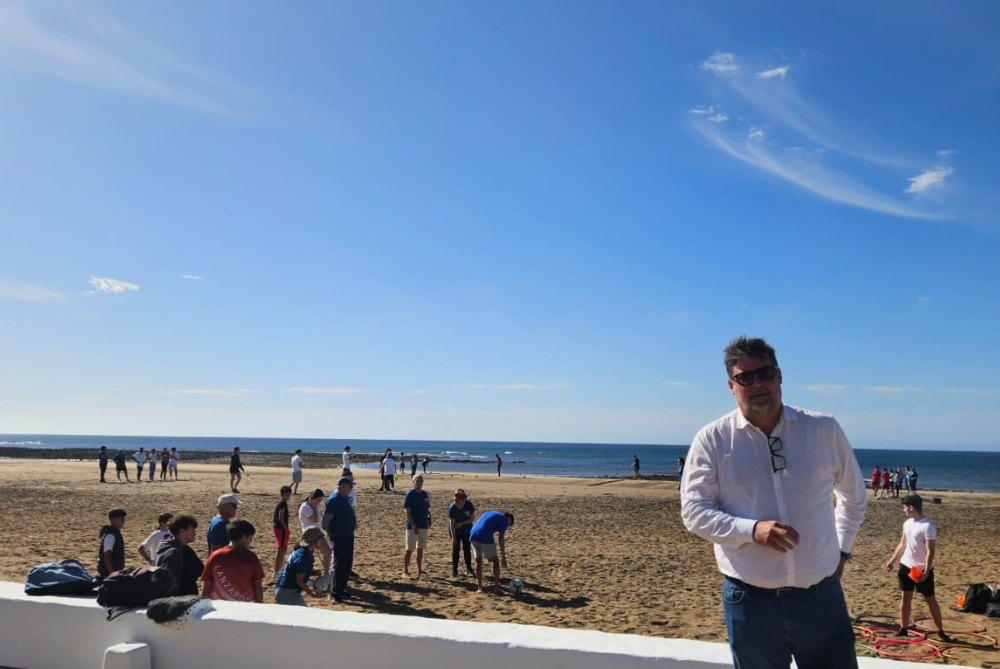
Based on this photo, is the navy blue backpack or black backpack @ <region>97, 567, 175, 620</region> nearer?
black backpack @ <region>97, 567, 175, 620</region>

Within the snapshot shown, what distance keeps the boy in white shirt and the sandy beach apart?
0.68 m

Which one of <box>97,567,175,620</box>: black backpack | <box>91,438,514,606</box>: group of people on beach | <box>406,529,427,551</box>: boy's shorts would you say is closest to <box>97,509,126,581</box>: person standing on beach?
<box>91,438,514,606</box>: group of people on beach

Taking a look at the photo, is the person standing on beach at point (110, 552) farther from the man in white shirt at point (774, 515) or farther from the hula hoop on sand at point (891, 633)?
the hula hoop on sand at point (891, 633)

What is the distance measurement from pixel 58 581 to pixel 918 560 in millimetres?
8117

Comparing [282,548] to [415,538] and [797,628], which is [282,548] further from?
[797,628]

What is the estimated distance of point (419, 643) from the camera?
3.79 metres

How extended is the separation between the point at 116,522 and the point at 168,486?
22.7m

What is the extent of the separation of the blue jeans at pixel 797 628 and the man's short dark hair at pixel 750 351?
81 cm

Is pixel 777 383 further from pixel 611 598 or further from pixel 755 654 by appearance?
pixel 611 598

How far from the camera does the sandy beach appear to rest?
9016mm

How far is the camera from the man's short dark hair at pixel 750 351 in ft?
8.77

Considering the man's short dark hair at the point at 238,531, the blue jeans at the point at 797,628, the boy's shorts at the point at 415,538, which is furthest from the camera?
the boy's shorts at the point at 415,538

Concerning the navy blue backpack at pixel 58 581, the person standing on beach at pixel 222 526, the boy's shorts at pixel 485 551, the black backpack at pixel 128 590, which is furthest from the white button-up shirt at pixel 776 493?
the boy's shorts at pixel 485 551

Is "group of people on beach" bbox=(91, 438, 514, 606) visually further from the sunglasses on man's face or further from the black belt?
the sunglasses on man's face
